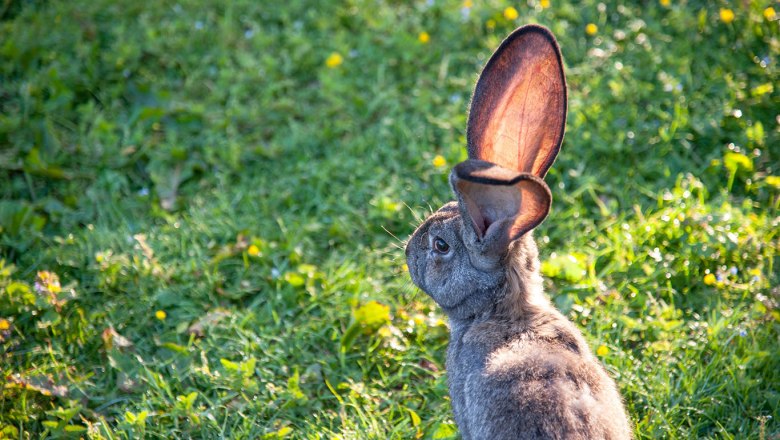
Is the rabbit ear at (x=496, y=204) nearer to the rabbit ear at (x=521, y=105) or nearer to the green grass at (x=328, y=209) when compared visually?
the rabbit ear at (x=521, y=105)

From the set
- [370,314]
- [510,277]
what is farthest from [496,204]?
[370,314]

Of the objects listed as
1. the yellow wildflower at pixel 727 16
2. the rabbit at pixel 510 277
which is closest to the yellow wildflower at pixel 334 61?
the rabbit at pixel 510 277

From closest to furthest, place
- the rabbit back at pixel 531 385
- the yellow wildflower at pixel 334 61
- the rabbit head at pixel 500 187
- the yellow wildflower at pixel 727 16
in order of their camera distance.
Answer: the rabbit back at pixel 531 385 → the rabbit head at pixel 500 187 → the yellow wildflower at pixel 727 16 → the yellow wildflower at pixel 334 61

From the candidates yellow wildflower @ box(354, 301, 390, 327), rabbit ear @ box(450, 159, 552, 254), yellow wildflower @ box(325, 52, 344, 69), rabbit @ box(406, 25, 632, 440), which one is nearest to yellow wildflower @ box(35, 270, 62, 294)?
yellow wildflower @ box(354, 301, 390, 327)

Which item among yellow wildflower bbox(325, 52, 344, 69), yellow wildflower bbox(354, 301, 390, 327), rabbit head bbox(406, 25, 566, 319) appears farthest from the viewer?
yellow wildflower bbox(325, 52, 344, 69)

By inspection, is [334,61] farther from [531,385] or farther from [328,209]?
[531,385]

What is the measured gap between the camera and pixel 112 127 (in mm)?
6070

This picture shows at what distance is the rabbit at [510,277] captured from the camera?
3221 mm

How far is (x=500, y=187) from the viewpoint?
3.45 m

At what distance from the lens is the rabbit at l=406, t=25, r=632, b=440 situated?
10.6 ft

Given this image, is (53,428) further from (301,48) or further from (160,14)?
(160,14)

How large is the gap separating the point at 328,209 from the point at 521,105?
2095 mm

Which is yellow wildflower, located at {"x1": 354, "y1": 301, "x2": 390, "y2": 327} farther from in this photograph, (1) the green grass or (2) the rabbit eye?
(2) the rabbit eye

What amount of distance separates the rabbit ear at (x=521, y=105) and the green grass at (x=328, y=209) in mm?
1249
